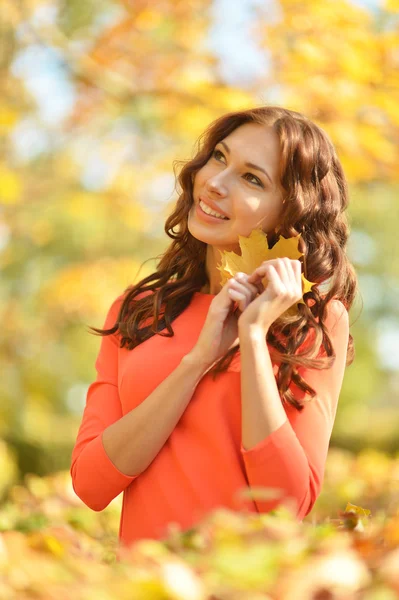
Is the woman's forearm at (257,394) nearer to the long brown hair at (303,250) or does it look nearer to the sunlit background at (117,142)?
the long brown hair at (303,250)

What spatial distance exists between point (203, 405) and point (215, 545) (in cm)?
103

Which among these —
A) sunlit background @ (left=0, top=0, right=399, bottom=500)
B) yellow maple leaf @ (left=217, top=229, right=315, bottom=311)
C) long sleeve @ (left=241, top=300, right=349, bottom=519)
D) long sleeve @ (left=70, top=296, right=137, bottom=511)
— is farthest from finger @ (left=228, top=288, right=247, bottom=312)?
sunlit background @ (left=0, top=0, right=399, bottom=500)

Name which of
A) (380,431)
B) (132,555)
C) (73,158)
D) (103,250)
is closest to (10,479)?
(103,250)

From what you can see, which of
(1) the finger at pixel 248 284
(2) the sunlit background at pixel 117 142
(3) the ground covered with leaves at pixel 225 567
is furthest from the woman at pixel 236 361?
(2) the sunlit background at pixel 117 142

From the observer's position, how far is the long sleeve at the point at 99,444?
1938 mm

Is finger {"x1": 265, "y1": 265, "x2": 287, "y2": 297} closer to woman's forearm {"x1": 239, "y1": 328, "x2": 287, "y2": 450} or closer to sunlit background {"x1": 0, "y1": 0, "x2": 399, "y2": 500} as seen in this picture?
woman's forearm {"x1": 239, "y1": 328, "x2": 287, "y2": 450}

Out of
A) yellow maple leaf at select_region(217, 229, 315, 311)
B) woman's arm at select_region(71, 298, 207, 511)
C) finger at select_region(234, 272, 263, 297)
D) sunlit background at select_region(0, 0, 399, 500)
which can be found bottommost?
woman's arm at select_region(71, 298, 207, 511)

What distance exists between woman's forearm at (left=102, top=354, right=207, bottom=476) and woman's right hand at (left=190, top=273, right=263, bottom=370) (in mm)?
26

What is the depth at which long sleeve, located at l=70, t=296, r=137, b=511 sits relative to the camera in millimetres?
1938

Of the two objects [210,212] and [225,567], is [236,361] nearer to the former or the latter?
[210,212]

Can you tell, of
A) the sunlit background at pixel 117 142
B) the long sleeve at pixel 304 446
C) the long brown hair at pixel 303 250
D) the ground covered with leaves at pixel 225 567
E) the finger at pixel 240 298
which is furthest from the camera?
the sunlit background at pixel 117 142

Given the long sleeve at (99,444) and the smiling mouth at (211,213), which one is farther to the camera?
the smiling mouth at (211,213)

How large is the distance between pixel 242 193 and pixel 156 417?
594 millimetres

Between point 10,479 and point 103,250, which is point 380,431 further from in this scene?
point 10,479
